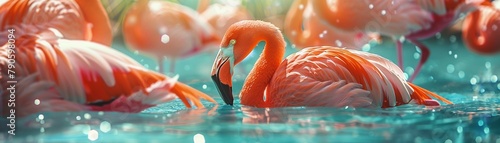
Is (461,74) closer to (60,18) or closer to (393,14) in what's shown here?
(393,14)

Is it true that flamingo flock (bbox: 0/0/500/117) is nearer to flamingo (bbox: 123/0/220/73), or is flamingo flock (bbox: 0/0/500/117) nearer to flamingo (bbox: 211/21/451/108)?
flamingo (bbox: 211/21/451/108)

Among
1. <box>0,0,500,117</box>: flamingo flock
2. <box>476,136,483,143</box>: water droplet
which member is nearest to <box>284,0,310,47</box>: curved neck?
<box>0,0,500,117</box>: flamingo flock

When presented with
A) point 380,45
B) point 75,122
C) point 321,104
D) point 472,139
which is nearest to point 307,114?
point 321,104

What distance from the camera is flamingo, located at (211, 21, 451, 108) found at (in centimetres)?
324

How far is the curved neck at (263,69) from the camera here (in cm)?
346

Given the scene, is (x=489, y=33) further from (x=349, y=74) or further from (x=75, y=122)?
(x=75, y=122)

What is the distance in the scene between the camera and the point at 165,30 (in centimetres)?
477

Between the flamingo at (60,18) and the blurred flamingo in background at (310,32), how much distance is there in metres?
1.28

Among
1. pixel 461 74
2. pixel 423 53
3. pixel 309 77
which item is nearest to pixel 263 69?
pixel 309 77

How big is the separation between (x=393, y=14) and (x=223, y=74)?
1.50 meters

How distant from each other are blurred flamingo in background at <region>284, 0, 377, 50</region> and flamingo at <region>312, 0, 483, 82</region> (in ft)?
0.79

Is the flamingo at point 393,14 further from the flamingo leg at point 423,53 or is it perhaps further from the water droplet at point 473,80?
the water droplet at point 473,80

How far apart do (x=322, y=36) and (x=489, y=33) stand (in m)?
0.98

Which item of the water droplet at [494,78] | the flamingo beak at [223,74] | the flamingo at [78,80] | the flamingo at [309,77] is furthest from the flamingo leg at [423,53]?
the flamingo at [78,80]
